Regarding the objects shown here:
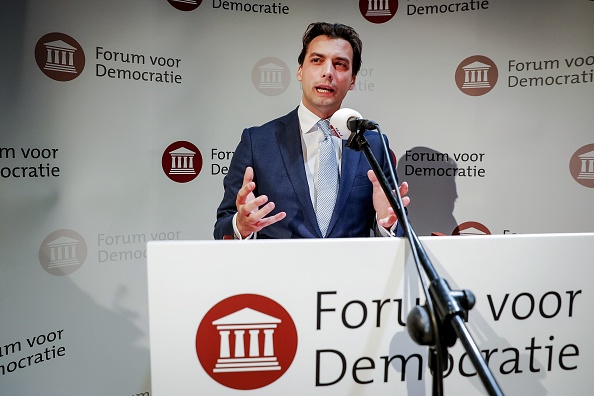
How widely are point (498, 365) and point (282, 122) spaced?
1566 millimetres

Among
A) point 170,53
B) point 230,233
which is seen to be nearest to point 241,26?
point 170,53

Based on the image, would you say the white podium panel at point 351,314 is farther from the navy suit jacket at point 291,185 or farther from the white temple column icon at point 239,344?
the navy suit jacket at point 291,185

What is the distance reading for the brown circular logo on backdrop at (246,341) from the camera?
2.77ft

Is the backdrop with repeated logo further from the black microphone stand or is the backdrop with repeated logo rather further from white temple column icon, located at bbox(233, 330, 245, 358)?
the black microphone stand

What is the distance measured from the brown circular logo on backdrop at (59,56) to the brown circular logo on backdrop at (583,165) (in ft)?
10.2

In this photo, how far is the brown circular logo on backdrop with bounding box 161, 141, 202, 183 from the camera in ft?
8.79

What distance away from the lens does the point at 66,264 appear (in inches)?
95.3

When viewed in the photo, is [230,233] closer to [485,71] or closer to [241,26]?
[241,26]

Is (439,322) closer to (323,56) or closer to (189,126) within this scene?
(323,56)

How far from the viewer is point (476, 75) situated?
2852 mm

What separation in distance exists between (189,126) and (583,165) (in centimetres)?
258

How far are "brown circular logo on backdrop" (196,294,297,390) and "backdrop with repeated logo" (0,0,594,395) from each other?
1895 millimetres

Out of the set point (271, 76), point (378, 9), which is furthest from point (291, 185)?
point (378, 9)

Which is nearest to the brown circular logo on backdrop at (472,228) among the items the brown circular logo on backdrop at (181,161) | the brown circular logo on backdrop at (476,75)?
the brown circular logo on backdrop at (476,75)
